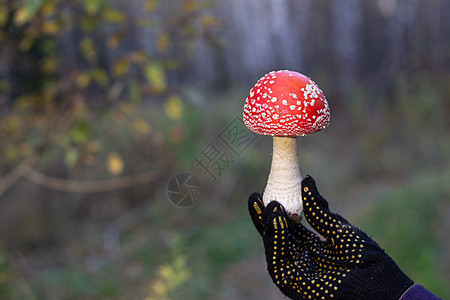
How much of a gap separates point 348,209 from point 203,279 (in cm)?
311

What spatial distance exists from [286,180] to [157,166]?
1934 millimetres

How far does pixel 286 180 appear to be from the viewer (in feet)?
6.67

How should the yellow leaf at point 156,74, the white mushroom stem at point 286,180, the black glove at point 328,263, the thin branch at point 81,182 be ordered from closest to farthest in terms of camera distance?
the black glove at point 328,263 < the white mushroom stem at point 286,180 < the yellow leaf at point 156,74 < the thin branch at point 81,182

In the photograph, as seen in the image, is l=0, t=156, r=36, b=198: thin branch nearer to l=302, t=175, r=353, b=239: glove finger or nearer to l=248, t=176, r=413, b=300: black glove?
l=248, t=176, r=413, b=300: black glove

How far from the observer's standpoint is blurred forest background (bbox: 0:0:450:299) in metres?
2.88

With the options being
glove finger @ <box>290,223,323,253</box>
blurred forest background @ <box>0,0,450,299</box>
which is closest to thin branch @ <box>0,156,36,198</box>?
blurred forest background @ <box>0,0,450,299</box>

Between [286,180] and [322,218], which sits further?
[286,180]

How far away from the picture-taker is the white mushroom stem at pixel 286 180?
201 cm

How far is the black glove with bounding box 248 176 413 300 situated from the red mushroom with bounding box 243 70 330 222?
0.33ft

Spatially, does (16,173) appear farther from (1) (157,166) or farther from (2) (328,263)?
(2) (328,263)

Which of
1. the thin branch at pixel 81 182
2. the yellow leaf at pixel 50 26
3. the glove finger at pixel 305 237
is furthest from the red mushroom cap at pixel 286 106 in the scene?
the yellow leaf at pixel 50 26

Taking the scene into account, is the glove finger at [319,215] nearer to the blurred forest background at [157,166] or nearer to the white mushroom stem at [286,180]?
the white mushroom stem at [286,180]

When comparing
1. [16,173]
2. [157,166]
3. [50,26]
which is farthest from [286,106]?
[16,173]

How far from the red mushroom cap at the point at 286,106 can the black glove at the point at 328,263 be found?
1.04 feet
